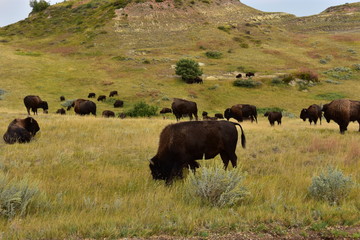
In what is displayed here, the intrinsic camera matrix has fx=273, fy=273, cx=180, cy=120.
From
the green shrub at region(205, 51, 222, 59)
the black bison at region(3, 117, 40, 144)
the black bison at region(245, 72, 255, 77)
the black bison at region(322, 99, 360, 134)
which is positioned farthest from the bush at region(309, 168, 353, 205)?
the green shrub at region(205, 51, 222, 59)

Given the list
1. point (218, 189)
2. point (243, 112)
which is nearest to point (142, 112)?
point (243, 112)

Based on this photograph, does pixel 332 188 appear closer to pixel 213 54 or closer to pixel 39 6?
pixel 213 54

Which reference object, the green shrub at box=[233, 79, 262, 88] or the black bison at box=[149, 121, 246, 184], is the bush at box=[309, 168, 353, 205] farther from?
the green shrub at box=[233, 79, 262, 88]

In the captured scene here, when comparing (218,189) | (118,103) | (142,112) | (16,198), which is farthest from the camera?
(118,103)

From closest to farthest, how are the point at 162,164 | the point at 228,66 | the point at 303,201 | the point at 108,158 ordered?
the point at 303,201 < the point at 162,164 < the point at 108,158 < the point at 228,66

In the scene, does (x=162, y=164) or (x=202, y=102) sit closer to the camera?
(x=162, y=164)

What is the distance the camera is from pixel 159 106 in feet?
107

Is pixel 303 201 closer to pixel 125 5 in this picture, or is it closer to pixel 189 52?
pixel 189 52

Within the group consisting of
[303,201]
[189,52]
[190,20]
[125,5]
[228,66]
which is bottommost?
[303,201]

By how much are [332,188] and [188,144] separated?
321cm

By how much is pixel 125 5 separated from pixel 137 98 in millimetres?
61965

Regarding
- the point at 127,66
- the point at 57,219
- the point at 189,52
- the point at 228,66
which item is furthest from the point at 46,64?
the point at 57,219

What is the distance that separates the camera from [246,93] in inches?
1545

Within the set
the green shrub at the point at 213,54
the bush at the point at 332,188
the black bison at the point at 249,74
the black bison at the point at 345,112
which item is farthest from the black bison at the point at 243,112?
the green shrub at the point at 213,54
